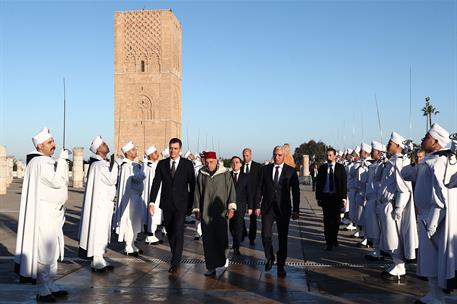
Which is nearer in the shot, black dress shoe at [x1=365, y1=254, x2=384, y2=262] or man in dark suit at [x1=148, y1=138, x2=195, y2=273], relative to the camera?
man in dark suit at [x1=148, y1=138, x2=195, y2=273]

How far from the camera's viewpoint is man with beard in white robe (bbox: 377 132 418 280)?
779 centimetres

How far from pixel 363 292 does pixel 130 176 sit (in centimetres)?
500

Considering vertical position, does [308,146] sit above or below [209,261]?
above

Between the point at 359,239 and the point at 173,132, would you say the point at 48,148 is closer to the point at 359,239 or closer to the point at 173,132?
the point at 359,239

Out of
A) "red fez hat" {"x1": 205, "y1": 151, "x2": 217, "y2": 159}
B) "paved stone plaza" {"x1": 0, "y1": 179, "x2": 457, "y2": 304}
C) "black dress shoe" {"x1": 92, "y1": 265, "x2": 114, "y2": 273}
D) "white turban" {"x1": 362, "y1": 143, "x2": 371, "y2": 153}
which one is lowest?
"paved stone plaza" {"x1": 0, "y1": 179, "x2": 457, "y2": 304}

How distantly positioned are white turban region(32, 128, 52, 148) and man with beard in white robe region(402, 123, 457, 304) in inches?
176

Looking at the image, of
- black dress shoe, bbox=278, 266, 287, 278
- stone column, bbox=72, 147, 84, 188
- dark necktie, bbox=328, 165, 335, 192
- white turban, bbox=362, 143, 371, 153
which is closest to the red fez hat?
black dress shoe, bbox=278, 266, 287, 278

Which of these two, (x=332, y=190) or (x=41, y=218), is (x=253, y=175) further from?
(x=41, y=218)

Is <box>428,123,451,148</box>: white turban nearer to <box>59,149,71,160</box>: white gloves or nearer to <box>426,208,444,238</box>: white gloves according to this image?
<box>426,208,444,238</box>: white gloves

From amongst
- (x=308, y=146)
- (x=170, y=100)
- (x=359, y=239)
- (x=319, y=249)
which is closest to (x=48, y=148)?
(x=319, y=249)

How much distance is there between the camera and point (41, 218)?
6.70 metres

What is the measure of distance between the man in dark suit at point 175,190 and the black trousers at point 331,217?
129 inches

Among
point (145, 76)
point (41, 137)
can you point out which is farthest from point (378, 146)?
point (145, 76)

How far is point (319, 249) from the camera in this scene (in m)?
10.6
